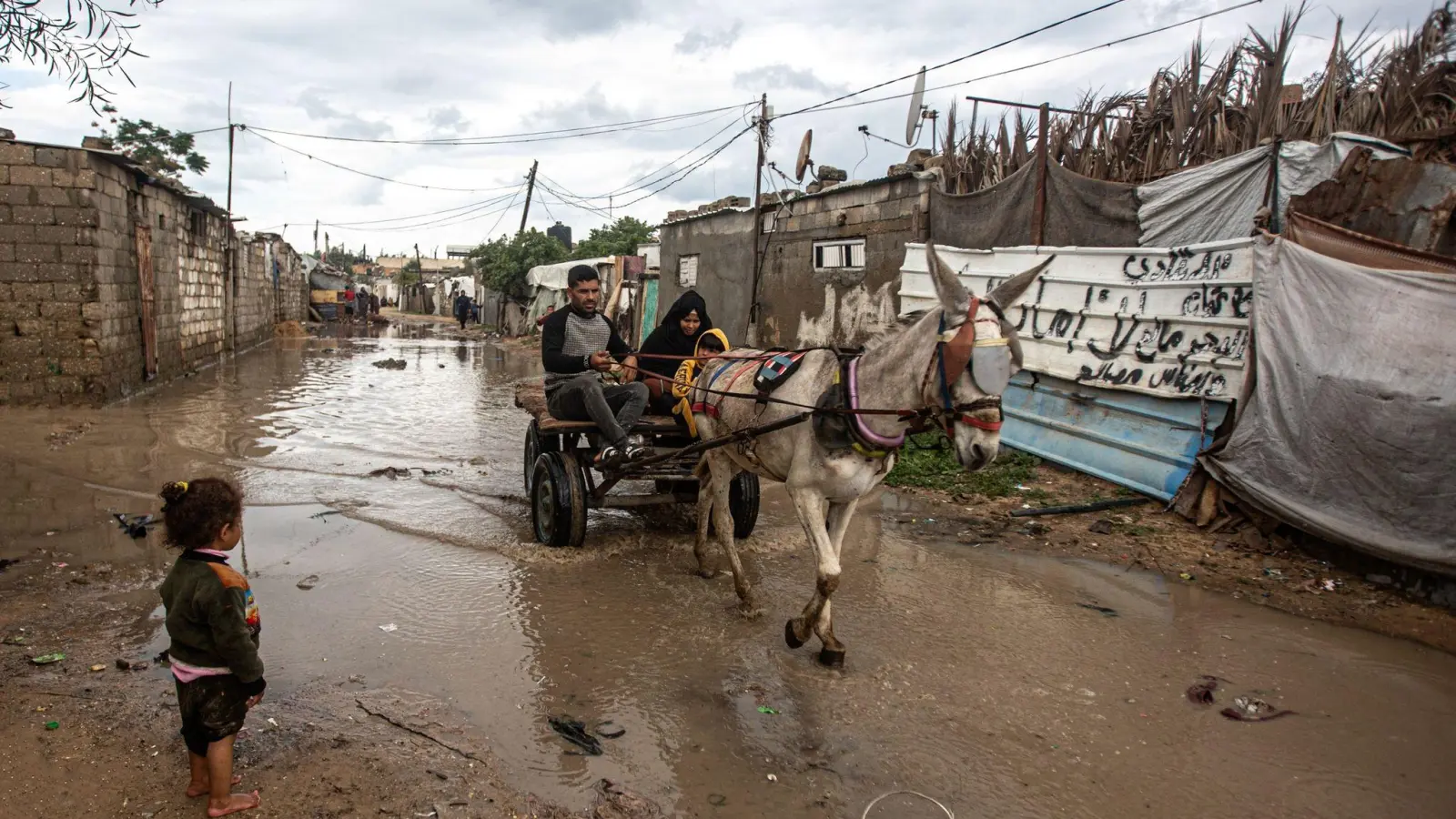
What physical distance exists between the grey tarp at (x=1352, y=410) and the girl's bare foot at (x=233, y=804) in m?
6.63

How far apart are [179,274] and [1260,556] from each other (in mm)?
18636

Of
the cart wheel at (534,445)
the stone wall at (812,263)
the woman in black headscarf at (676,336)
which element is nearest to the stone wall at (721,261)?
the stone wall at (812,263)

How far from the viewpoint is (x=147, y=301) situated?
44.9 feet

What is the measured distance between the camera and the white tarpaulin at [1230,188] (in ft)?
20.8

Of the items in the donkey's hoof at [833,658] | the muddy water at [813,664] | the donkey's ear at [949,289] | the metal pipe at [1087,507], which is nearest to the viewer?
the muddy water at [813,664]

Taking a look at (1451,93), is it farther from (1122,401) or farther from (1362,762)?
(1362,762)

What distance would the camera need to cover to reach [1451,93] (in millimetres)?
6008

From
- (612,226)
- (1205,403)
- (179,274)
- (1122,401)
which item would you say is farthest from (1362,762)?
(612,226)

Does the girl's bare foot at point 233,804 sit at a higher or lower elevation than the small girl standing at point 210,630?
lower

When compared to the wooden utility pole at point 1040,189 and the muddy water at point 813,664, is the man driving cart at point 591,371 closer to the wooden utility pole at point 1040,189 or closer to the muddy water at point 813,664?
the muddy water at point 813,664

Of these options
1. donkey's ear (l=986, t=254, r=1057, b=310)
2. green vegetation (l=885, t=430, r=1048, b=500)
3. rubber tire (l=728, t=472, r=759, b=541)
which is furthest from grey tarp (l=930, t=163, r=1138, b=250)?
donkey's ear (l=986, t=254, r=1057, b=310)

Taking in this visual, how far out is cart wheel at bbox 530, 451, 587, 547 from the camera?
19.8 feet

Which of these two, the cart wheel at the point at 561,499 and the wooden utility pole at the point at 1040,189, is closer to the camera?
the cart wheel at the point at 561,499

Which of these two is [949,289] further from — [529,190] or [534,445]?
[529,190]
